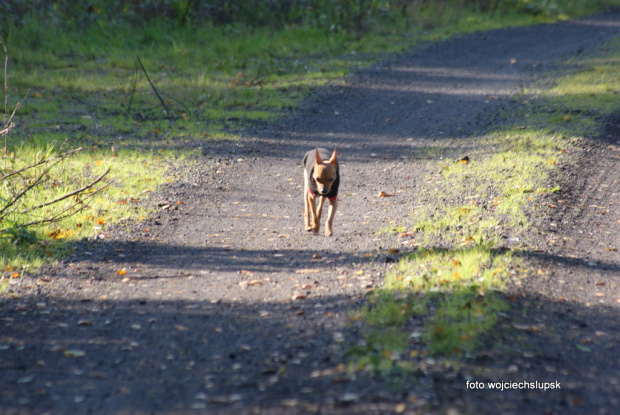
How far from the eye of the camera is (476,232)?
602 centimetres

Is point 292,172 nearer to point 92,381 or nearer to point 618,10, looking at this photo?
point 92,381

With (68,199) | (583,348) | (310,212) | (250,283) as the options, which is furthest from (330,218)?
(68,199)

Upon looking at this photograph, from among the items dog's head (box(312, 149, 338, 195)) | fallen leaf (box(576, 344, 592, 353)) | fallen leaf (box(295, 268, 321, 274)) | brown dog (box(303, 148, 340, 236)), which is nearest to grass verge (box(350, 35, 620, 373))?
fallen leaf (box(576, 344, 592, 353))

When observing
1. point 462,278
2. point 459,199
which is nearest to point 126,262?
point 462,278

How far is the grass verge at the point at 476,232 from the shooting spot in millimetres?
3854

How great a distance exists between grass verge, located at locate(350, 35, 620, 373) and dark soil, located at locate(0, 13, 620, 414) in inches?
5.9

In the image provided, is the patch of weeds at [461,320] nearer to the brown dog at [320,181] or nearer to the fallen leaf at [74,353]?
the brown dog at [320,181]

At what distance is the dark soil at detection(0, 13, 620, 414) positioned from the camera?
333 centimetres

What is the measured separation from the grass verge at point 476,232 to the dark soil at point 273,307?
0.50 ft

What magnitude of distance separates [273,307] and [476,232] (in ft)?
8.32

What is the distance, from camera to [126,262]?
5.61m

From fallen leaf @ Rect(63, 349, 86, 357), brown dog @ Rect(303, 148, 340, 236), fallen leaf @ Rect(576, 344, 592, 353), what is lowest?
fallen leaf @ Rect(63, 349, 86, 357)

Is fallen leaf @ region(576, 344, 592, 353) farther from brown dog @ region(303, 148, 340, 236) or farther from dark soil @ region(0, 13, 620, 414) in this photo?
brown dog @ region(303, 148, 340, 236)

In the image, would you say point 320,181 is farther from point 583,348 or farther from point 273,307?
point 583,348
